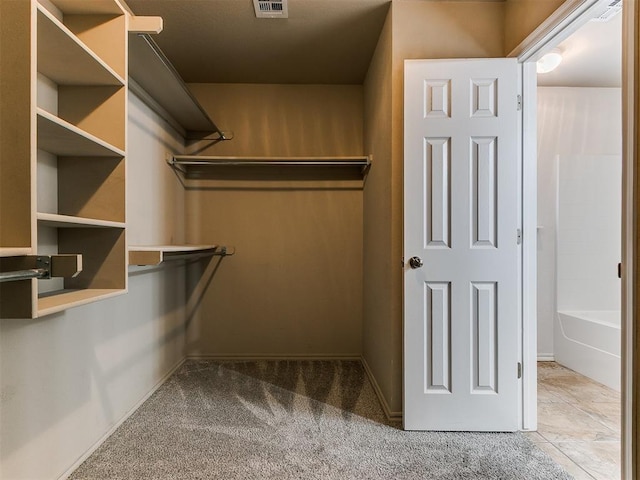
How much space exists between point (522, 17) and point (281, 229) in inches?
87.8

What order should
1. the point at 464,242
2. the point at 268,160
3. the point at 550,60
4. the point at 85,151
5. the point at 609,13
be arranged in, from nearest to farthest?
the point at 85,151, the point at 464,242, the point at 609,13, the point at 550,60, the point at 268,160

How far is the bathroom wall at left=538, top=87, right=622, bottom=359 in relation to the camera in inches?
138

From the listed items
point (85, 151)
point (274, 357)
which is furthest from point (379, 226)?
point (85, 151)

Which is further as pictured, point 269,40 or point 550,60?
point 550,60

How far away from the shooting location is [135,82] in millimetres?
2305

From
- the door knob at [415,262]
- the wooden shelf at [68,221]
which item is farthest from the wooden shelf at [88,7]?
the door knob at [415,262]

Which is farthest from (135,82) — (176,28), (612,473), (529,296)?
(612,473)

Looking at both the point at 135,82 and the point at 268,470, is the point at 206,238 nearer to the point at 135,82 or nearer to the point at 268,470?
the point at 135,82

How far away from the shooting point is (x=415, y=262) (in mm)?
2104

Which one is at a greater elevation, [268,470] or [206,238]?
[206,238]

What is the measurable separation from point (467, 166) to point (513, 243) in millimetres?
Result: 482

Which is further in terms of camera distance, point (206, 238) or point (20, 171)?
point (206, 238)

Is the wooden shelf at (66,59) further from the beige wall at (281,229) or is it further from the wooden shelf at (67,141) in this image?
the beige wall at (281,229)

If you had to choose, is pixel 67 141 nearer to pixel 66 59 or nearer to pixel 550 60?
pixel 66 59
